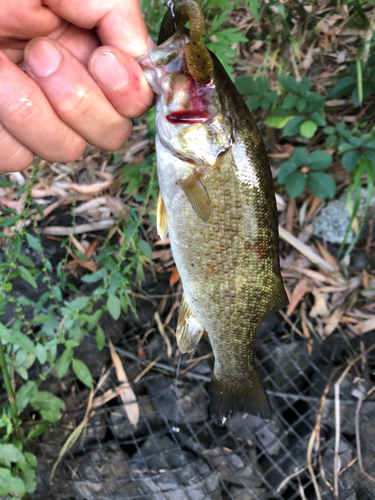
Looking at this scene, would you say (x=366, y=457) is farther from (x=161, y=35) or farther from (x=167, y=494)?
(x=161, y=35)

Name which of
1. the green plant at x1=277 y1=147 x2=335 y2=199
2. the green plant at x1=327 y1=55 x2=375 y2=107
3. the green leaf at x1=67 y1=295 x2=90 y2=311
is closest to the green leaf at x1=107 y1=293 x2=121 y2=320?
the green leaf at x1=67 y1=295 x2=90 y2=311

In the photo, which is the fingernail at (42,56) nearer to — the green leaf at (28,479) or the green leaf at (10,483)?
the green leaf at (10,483)

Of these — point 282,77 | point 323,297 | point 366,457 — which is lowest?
point 366,457

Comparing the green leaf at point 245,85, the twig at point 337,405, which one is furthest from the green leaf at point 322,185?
the twig at point 337,405

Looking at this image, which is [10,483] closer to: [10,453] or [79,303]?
[10,453]

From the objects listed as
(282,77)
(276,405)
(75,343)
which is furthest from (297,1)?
(276,405)

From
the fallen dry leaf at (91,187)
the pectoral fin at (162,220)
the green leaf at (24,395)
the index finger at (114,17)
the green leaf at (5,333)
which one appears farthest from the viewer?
the fallen dry leaf at (91,187)

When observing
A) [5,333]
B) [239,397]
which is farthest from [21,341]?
[239,397]
